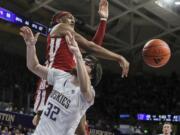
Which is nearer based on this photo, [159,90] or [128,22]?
[128,22]

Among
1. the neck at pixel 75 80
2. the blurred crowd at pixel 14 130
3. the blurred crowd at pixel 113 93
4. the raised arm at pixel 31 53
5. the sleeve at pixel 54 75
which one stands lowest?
the blurred crowd at pixel 14 130

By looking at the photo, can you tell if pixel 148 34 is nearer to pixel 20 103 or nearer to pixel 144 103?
pixel 144 103

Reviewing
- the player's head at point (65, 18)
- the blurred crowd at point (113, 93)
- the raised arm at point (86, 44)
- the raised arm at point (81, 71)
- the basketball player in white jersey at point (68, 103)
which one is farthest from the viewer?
the blurred crowd at point (113, 93)

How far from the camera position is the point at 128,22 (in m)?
20.8

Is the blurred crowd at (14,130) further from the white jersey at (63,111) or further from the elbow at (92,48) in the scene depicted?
the white jersey at (63,111)

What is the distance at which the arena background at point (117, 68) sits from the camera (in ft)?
60.3

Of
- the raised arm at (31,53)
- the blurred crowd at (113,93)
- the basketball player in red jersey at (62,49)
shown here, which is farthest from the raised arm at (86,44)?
the blurred crowd at (113,93)

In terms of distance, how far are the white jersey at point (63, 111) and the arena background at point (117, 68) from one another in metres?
13.0

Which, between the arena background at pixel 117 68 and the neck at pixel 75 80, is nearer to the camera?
the neck at pixel 75 80

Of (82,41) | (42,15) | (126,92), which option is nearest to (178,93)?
(126,92)

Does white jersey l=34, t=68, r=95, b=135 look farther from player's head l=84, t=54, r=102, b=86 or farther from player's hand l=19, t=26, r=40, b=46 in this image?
player's hand l=19, t=26, r=40, b=46

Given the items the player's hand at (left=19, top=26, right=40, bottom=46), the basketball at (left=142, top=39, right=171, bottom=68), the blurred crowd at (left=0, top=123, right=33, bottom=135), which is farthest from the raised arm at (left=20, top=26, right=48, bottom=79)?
the blurred crowd at (left=0, top=123, right=33, bottom=135)

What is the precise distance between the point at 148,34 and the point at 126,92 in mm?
3867

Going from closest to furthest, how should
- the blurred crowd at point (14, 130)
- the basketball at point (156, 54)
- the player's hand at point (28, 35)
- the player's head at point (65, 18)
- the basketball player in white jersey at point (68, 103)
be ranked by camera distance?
the basketball player in white jersey at point (68, 103) → the player's hand at point (28, 35) → the player's head at point (65, 18) → the basketball at point (156, 54) → the blurred crowd at point (14, 130)
